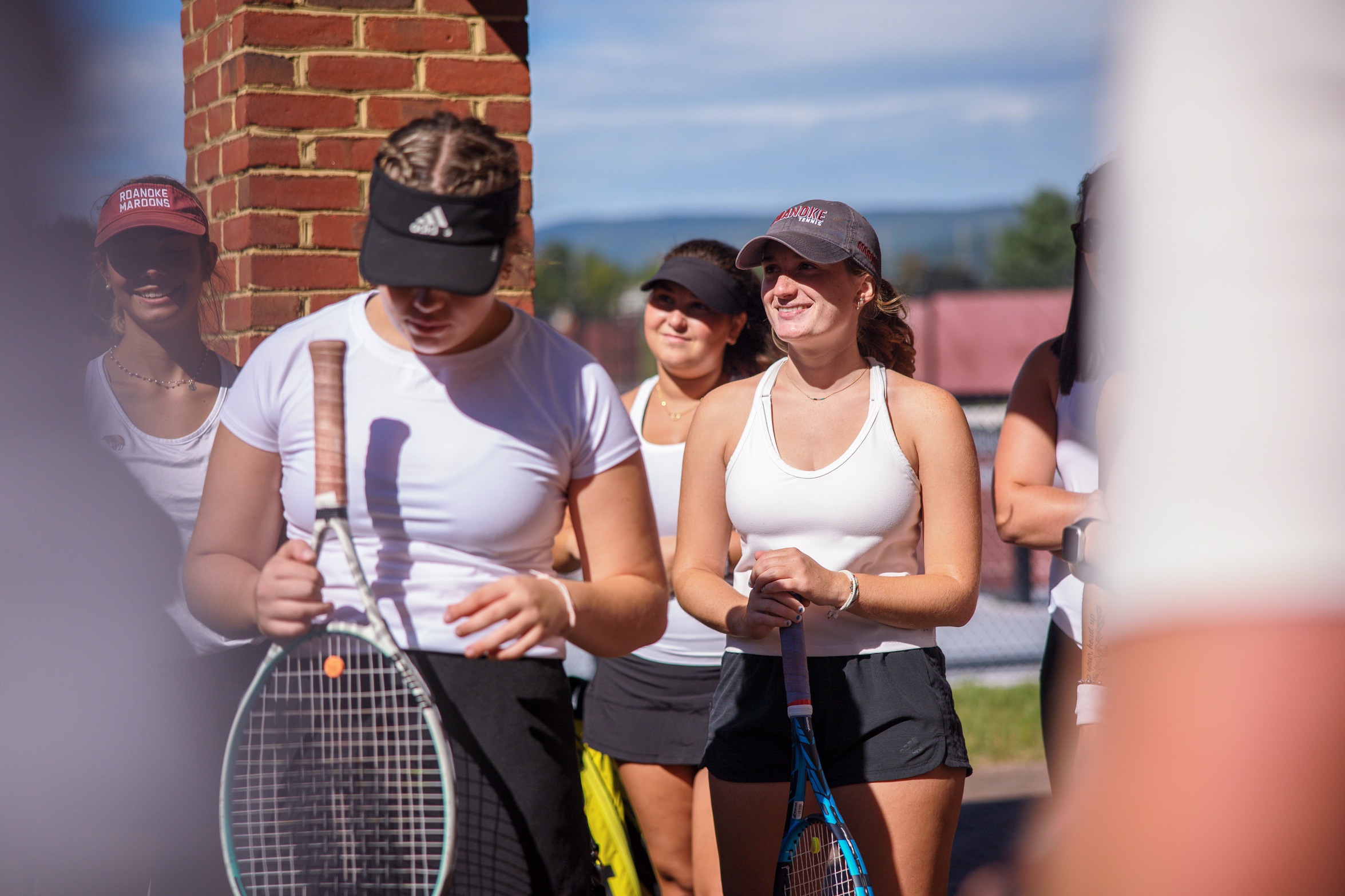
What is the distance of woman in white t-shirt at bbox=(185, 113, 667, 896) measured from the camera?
6.86ft

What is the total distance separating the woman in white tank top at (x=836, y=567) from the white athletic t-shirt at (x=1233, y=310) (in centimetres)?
192

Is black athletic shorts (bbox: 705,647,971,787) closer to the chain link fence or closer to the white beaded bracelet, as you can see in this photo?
the white beaded bracelet

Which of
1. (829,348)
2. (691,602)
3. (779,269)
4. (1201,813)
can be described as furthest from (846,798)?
(1201,813)

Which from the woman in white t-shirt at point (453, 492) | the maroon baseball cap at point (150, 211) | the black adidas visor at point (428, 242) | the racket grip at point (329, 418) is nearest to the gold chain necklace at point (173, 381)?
the maroon baseball cap at point (150, 211)

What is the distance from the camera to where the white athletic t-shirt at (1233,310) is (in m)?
0.69

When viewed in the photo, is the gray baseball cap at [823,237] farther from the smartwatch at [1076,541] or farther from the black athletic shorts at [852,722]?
Answer: the black athletic shorts at [852,722]

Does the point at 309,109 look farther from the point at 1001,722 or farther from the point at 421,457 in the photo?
the point at 1001,722

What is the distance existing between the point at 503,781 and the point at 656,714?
1.50 meters

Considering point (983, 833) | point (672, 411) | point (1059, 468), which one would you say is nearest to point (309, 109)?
point (672, 411)

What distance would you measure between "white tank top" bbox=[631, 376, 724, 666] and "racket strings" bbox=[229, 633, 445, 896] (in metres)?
1.50

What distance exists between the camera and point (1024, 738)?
22.9 ft

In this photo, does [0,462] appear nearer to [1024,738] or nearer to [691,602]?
[691,602]

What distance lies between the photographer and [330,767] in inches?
83.9

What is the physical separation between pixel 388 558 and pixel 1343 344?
178 cm
